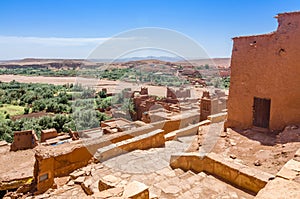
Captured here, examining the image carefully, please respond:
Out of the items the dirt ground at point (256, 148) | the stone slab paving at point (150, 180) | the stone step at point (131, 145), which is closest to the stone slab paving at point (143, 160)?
the stone slab paving at point (150, 180)

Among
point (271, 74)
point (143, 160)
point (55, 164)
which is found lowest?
point (55, 164)

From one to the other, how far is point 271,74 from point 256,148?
248 centimetres

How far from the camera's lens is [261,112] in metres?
7.96

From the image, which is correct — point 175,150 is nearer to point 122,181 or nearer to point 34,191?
point 122,181

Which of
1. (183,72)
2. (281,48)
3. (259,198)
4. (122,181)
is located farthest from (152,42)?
(183,72)

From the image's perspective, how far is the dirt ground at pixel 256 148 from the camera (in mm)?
5527

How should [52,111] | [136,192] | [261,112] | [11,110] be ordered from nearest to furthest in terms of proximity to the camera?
1. [136,192]
2. [261,112]
3. [52,111]
4. [11,110]

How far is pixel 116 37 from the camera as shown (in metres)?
10.4

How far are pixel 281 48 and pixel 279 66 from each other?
1.78 ft

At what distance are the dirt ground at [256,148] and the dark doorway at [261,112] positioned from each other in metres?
0.43

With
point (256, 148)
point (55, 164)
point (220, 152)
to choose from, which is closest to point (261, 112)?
point (256, 148)

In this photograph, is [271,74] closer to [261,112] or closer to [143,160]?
[261,112]

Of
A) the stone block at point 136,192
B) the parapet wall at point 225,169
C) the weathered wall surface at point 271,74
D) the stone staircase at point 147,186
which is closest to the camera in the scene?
the stone block at point 136,192

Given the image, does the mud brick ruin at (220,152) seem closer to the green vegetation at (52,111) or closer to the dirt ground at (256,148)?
the dirt ground at (256,148)
